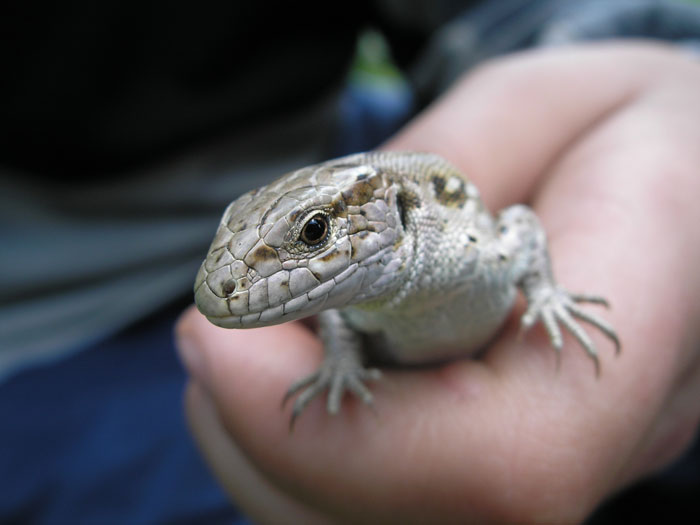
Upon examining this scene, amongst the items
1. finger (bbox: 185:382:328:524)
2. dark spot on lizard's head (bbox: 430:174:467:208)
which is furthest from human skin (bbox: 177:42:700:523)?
dark spot on lizard's head (bbox: 430:174:467:208)

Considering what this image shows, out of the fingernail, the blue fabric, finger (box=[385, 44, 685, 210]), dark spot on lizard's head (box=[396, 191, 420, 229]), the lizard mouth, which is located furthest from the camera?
the blue fabric

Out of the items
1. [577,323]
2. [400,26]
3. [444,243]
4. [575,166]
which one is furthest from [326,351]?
[400,26]

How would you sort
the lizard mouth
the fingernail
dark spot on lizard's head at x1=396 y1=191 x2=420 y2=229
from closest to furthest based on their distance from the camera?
the lizard mouth < dark spot on lizard's head at x1=396 y1=191 x2=420 y2=229 < the fingernail

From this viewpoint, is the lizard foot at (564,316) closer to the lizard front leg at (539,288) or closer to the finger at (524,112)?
the lizard front leg at (539,288)

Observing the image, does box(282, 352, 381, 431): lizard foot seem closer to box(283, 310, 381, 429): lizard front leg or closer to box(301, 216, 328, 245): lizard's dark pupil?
box(283, 310, 381, 429): lizard front leg

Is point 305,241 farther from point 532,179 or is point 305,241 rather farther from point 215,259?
point 532,179

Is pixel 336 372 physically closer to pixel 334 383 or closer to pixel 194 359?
pixel 334 383

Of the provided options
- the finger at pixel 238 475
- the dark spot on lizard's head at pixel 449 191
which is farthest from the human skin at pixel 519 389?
the dark spot on lizard's head at pixel 449 191
